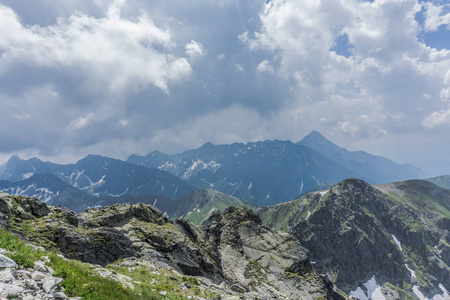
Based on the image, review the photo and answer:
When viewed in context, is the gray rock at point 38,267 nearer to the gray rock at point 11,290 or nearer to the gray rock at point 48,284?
the gray rock at point 48,284

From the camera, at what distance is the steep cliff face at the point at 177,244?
35.0 m

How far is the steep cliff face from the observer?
3503 cm

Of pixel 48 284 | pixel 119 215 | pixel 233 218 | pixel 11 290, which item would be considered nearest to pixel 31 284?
pixel 48 284

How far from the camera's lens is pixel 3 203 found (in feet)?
112

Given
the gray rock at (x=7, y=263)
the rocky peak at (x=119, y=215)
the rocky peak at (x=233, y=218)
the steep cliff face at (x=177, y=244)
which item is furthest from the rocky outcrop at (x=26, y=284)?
the rocky peak at (x=233, y=218)

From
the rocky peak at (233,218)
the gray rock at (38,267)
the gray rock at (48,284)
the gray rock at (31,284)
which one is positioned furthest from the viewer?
the rocky peak at (233,218)

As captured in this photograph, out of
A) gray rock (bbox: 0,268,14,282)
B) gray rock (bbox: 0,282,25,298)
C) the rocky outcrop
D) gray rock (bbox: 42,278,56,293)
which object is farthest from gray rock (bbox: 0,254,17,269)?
gray rock (bbox: 0,282,25,298)

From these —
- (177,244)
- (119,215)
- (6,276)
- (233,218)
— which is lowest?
(177,244)

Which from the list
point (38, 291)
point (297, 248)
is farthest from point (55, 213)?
point (297, 248)

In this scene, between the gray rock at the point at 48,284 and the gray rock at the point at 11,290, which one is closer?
the gray rock at the point at 11,290

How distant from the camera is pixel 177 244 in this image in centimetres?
5166

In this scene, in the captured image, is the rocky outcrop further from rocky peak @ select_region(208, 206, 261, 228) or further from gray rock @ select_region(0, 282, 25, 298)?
rocky peak @ select_region(208, 206, 261, 228)

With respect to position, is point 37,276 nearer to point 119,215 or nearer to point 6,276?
point 6,276

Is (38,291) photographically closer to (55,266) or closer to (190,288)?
(55,266)
